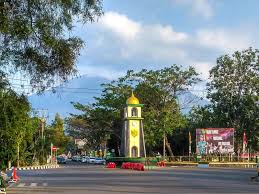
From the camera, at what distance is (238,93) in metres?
71.8

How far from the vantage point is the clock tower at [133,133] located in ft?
217

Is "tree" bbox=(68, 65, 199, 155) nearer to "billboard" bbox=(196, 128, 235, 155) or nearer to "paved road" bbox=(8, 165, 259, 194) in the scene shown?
"billboard" bbox=(196, 128, 235, 155)

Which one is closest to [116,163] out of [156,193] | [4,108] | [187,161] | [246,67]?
[187,161]

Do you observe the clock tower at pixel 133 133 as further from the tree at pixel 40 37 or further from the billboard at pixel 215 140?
the tree at pixel 40 37

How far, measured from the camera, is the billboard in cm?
6512

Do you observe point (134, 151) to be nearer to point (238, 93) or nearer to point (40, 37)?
point (238, 93)

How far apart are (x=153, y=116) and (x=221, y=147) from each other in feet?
34.6

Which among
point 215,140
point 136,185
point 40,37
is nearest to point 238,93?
point 215,140

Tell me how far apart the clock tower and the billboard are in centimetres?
662

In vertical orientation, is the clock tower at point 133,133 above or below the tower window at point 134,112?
below

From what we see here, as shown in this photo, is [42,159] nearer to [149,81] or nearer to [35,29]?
[149,81]

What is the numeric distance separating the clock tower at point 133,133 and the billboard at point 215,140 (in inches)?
261

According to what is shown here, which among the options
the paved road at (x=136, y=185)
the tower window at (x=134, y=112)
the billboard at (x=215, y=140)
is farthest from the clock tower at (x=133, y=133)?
the paved road at (x=136, y=185)

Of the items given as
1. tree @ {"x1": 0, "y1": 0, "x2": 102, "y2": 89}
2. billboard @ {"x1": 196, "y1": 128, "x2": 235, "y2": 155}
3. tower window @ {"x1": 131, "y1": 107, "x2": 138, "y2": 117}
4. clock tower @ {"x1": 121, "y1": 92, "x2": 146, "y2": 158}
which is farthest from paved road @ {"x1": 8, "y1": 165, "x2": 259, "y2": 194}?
tower window @ {"x1": 131, "y1": 107, "x2": 138, "y2": 117}
